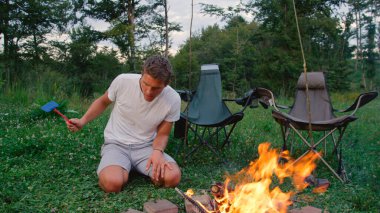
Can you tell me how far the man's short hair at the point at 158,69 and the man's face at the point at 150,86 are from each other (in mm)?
31

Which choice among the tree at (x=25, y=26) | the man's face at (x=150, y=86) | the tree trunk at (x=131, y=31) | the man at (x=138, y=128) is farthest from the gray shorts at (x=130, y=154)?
the tree trunk at (x=131, y=31)

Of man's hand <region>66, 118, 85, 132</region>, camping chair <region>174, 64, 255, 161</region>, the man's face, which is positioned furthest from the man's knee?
camping chair <region>174, 64, 255, 161</region>

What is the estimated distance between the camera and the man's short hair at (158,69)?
2.49m

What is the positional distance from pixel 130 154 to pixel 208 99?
1.75 metres

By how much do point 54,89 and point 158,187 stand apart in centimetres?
542

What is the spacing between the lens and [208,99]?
174 inches

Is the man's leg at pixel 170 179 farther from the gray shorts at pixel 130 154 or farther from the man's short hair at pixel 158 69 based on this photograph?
the man's short hair at pixel 158 69

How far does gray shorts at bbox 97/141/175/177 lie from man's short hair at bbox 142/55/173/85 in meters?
0.64

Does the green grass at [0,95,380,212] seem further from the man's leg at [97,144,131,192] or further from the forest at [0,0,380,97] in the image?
the forest at [0,0,380,97]

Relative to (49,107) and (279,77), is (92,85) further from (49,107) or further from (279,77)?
(49,107)

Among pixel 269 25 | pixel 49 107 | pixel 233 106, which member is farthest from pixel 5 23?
pixel 49 107

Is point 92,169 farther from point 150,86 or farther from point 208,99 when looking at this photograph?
point 208,99

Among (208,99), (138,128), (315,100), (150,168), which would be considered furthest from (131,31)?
(150,168)

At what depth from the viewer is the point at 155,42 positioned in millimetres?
16625
